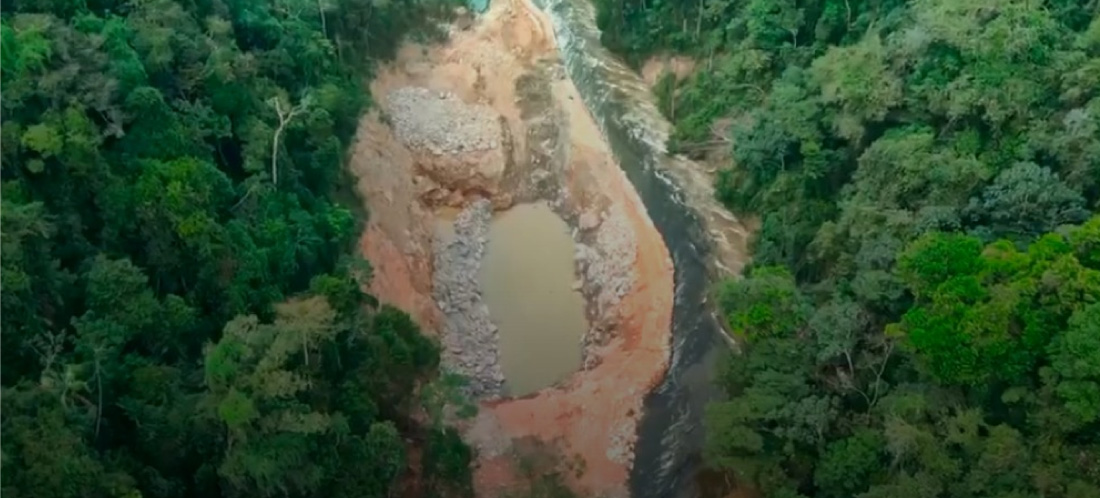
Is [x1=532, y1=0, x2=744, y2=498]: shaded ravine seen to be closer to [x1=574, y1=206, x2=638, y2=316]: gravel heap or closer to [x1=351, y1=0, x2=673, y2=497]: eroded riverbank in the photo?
[x1=351, y1=0, x2=673, y2=497]: eroded riverbank

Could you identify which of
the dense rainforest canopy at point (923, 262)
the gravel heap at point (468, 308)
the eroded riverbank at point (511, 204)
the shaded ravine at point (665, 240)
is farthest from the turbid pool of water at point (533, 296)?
the dense rainforest canopy at point (923, 262)

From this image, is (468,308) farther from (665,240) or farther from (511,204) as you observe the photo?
(665,240)

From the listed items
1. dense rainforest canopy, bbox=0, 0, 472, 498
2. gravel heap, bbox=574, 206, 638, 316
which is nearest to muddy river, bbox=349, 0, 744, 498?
gravel heap, bbox=574, 206, 638, 316

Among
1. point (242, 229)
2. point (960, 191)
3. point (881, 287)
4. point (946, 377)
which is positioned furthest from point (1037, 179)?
point (242, 229)

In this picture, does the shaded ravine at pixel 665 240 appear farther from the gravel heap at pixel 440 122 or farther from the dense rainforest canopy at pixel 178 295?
the dense rainforest canopy at pixel 178 295

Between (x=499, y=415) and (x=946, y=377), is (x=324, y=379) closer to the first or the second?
(x=499, y=415)

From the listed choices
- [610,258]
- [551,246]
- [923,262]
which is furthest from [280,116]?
[923,262]

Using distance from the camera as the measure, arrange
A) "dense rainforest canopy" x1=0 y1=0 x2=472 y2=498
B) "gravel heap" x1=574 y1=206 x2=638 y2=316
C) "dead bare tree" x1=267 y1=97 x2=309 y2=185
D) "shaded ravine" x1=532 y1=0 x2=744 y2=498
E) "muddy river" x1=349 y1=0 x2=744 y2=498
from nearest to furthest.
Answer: "dense rainforest canopy" x1=0 y1=0 x2=472 y2=498 < "dead bare tree" x1=267 y1=97 x2=309 y2=185 < "shaded ravine" x1=532 y1=0 x2=744 y2=498 < "muddy river" x1=349 y1=0 x2=744 y2=498 < "gravel heap" x1=574 y1=206 x2=638 y2=316
